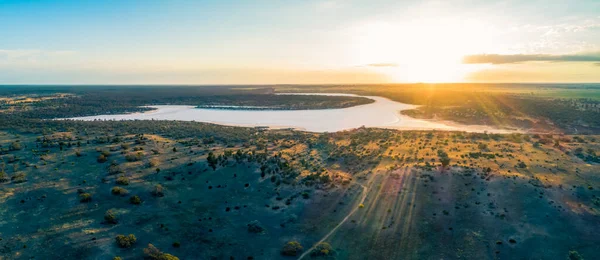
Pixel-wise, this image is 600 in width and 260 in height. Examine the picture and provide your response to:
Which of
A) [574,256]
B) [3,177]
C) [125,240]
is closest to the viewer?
[574,256]

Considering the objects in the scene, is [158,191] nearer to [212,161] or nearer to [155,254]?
[212,161]

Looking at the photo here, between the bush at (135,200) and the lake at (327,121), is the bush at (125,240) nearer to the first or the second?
the bush at (135,200)

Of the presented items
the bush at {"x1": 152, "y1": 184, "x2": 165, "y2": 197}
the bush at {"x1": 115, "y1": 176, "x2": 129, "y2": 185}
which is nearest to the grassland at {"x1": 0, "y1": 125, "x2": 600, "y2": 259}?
the bush at {"x1": 152, "y1": 184, "x2": 165, "y2": 197}

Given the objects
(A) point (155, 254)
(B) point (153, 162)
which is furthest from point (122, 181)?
(A) point (155, 254)

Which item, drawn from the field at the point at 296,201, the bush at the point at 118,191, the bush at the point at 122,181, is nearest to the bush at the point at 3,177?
the field at the point at 296,201

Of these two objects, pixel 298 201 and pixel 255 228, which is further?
pixel 298 201

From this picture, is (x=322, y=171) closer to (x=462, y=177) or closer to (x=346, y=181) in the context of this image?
(x=346, y=181)
